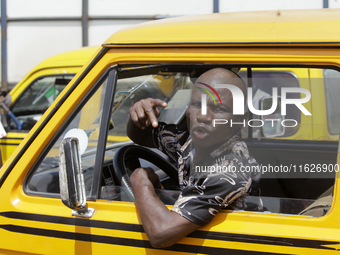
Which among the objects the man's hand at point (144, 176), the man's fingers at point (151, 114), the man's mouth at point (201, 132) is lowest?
the man's hand at point (144, 176)

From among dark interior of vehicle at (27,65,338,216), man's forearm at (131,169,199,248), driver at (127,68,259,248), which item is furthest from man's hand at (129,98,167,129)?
man's forearm at (131,169,199,248)

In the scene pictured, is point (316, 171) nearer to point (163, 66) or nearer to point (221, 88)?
point (221, 88)

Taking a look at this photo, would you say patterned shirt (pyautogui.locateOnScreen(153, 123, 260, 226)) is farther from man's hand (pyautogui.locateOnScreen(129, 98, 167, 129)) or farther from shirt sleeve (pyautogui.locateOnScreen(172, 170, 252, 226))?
man's hand (pyautogui.locateOnScreen(129, 98, 167, 129))

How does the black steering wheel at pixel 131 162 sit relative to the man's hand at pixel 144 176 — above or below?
below

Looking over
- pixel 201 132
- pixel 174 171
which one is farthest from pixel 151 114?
pixel 174 171

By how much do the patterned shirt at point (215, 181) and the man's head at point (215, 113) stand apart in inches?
1.6

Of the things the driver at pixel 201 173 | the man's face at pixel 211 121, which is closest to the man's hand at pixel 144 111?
the driver at pixel 201 173

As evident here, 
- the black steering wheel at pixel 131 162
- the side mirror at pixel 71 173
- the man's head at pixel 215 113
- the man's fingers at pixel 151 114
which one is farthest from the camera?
the black steering wheel at pixel 131 162

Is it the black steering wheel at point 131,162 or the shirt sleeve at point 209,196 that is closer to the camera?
the shirt sleeve at point 209,196

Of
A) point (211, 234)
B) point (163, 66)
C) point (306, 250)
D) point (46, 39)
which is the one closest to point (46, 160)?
point (163, 66)

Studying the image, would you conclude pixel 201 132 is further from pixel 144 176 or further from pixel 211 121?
pixel 144 176

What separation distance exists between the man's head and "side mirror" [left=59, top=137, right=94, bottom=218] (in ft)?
1.62

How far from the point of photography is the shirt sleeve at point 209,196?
1.17 m

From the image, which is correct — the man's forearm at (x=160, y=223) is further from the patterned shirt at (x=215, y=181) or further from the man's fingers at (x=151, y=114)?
the man's fingers at (x=151, y=114)
